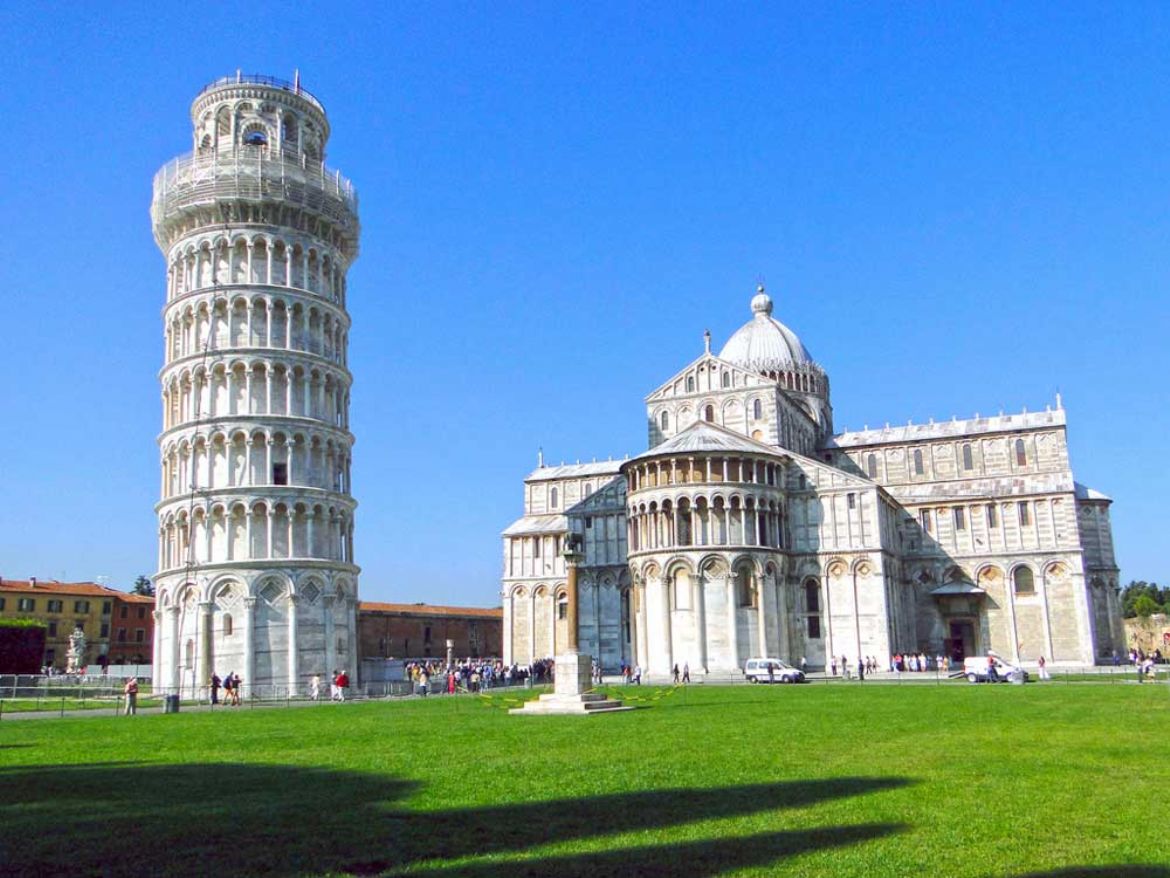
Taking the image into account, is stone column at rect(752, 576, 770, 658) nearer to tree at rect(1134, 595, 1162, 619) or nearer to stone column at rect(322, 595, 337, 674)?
stone column at rect(322, 595, 337, 674)

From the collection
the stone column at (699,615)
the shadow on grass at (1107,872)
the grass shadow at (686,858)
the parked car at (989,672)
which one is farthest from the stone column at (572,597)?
the shadow on grass at (1107,872)

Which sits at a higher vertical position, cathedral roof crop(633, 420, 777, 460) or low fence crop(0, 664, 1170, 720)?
cathedral roof crop(633, 420, 777, 460)

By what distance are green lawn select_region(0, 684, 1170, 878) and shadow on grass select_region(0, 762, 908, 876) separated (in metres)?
0.04

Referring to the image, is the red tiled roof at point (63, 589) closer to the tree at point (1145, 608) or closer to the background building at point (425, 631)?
the background building at point (425, 631)

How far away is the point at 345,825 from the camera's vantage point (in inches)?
469

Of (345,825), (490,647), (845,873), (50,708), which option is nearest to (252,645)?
(50,708)

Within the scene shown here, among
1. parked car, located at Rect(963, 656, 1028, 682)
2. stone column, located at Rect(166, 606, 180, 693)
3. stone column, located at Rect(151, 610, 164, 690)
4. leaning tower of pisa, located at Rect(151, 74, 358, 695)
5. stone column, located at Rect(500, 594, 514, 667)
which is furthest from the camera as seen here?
stone column, located at Rect(500, 594, 514, 667)

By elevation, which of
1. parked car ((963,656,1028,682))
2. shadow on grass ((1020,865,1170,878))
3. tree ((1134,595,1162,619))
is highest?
tree ((1134,595,1162,619))

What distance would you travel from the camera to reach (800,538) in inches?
2484

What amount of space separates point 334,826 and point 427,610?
92877mm

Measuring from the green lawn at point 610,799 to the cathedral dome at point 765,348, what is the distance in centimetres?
5469

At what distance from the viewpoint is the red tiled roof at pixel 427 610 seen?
97.8 m

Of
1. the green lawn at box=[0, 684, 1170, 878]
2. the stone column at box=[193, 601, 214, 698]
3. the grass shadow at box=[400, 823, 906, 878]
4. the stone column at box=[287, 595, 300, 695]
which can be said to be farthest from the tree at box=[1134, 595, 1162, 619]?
the grass shadow at box=[400, 823, 906, 878]

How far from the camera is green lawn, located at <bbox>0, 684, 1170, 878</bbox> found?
1016 centimetres
